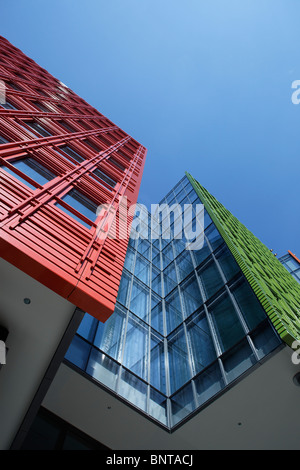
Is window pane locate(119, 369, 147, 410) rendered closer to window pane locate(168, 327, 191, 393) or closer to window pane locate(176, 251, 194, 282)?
window pane locate(168, 327, 191, 393)

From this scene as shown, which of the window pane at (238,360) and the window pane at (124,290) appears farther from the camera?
the window pane at (124,290)

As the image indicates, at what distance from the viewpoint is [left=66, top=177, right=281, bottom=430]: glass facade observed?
857 centimetres

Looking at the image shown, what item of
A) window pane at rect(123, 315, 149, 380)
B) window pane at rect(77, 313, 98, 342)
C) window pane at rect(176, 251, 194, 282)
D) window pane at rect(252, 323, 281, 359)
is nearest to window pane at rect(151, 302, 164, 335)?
window pane at rect(123, 315, 149, 380)

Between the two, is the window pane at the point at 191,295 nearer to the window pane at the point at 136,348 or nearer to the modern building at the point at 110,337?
the modern building at the point at 110,337

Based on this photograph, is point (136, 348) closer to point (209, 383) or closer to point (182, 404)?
point (182, 404)

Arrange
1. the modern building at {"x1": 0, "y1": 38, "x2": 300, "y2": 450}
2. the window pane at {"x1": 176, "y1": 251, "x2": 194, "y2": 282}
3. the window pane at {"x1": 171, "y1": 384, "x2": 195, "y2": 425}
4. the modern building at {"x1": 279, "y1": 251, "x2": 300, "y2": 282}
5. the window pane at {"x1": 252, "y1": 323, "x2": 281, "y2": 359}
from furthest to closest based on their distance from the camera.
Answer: the modern building at {"x1": 279, "y1": 251, "x2": 300, "y2": 282}, the window pane at {"x1": 176, "y1": 251, "x2": 194, "y2": 282}, the window pane at {"x1": 171, "y1": 384, "x2": 195, "y2": 425}, the window pane at {"x1": 252, "y1": 323, "x2": 281, "y2": 359}, the modern building at {"x1": 0, "y1": 38, "x2": 300, "y2": 450}

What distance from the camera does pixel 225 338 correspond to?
396 inches

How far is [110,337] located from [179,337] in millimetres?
3217

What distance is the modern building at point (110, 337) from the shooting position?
546 cm

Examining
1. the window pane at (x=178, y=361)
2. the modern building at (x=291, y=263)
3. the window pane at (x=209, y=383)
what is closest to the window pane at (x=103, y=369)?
the window pane at (x=178, y=361)

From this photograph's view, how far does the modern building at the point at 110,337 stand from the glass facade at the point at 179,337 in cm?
5

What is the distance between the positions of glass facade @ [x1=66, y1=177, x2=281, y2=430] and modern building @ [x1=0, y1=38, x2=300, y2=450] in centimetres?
5
